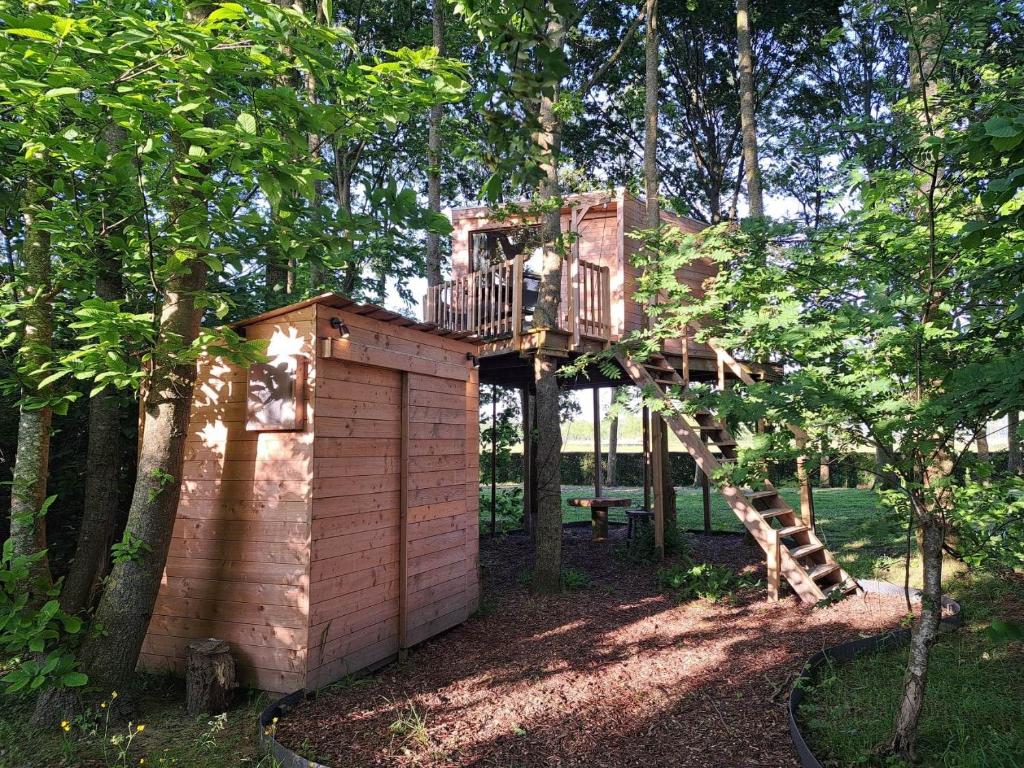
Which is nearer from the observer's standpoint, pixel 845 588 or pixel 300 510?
pixel 300 510

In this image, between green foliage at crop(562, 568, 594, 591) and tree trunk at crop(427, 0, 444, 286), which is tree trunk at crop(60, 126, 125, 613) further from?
tree trunk at crop(427, 0, 444, 286)

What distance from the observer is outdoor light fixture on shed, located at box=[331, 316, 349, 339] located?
415 cm

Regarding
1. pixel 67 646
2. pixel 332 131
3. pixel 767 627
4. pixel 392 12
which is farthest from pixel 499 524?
pixel 392 12

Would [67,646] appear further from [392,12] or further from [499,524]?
[392,12]

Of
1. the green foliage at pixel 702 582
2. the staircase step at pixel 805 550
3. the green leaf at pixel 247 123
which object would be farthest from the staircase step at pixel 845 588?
the green leaf at pixel 247 123

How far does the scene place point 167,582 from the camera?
4.27m

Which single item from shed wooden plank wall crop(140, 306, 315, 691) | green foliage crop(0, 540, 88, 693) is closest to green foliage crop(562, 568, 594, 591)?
shed wooden plank wall crop(140, 306, 315, 691)

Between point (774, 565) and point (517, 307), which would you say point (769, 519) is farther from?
point (517, 307)

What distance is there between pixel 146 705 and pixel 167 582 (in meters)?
0.79

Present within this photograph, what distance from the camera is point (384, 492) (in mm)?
4727

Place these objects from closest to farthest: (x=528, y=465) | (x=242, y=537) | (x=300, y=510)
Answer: (x=300, y=510)
(x=242, y=537)
(x=528, y=465)

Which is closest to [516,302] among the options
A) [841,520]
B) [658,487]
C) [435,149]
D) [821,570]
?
[435,149]

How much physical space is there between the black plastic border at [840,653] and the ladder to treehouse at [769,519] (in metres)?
0.80

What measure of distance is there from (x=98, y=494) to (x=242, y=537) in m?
1.08
